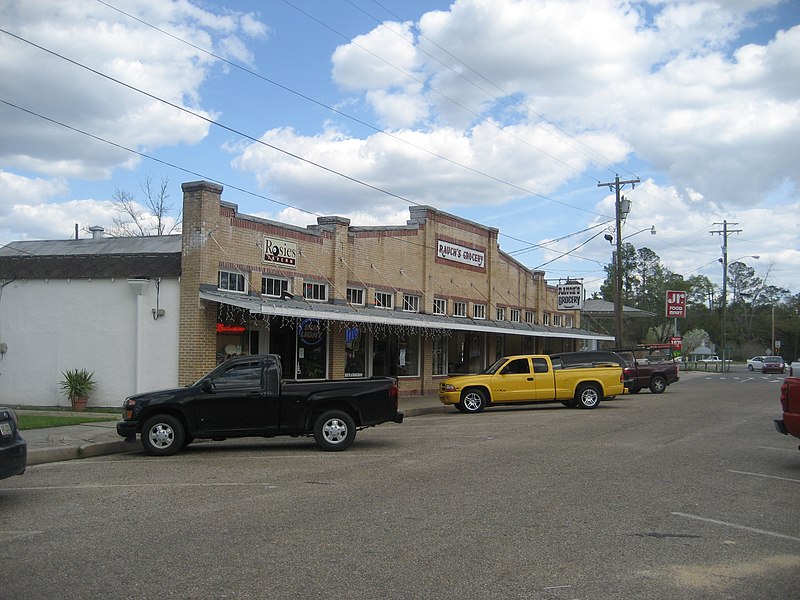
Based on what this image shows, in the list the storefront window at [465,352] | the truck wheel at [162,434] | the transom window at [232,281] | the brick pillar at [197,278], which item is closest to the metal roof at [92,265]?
the brick pillar at [197,278]

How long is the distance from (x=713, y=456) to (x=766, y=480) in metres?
2.13

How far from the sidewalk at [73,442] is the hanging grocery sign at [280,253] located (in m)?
7.09

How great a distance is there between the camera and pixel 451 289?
3167cm

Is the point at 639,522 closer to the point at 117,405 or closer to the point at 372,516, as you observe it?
the point at 372,516

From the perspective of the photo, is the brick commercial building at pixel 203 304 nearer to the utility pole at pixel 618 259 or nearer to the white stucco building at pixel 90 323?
the white stucco building at pixel 90 323

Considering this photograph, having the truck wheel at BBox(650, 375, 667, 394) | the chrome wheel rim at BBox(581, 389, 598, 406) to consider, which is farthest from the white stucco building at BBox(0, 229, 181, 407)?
the truck wheel at BBox(650, 375, 667, 394)

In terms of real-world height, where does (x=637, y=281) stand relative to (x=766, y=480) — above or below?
above

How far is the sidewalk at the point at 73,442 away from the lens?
12508 mm

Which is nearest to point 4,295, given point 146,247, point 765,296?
point 146,247

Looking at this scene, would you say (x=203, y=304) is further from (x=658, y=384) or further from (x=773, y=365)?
(x=773, y=365)

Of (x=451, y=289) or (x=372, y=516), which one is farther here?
(x=451, y=289)

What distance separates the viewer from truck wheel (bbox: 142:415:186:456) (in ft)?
42.1

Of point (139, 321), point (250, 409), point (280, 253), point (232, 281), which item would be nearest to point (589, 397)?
point (280, 253)

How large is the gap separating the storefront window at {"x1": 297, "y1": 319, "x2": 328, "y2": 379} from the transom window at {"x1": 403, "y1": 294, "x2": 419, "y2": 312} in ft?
17.9
